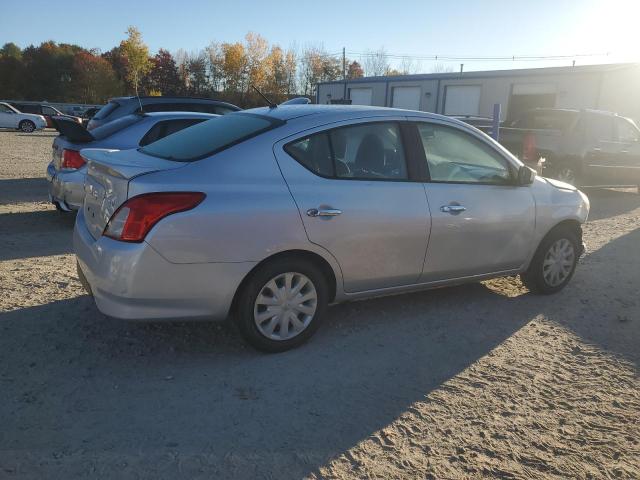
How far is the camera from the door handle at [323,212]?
3594 mm

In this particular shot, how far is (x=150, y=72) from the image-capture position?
72.6 m

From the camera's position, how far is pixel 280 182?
355 cm

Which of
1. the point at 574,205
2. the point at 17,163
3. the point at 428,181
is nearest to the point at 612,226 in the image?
the point at 574,205

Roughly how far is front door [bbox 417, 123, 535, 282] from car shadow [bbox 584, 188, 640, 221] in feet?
18.1

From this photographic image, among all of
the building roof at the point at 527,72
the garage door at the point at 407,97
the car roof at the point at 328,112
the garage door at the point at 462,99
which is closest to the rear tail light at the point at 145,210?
the car roof at the point at 328,112

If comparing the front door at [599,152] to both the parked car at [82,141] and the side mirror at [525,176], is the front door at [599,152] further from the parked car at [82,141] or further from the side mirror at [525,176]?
the parked car at [82,141]

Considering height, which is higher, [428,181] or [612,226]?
[428,181]

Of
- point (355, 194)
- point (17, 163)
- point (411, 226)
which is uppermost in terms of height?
point (355, 194)

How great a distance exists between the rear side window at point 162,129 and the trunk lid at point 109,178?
9.97 ft

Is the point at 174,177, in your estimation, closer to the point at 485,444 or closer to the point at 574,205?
the point at 485,444

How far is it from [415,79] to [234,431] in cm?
3412

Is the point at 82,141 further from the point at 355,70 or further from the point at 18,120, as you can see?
the point at 355,70

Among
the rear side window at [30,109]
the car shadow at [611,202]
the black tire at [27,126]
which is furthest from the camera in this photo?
the rear side window at [30,109]

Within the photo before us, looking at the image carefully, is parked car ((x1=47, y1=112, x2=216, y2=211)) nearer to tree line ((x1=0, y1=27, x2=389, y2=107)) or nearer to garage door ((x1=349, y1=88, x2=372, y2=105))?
garage door ((x1=349, y1=88, x2=372, y2=105))
